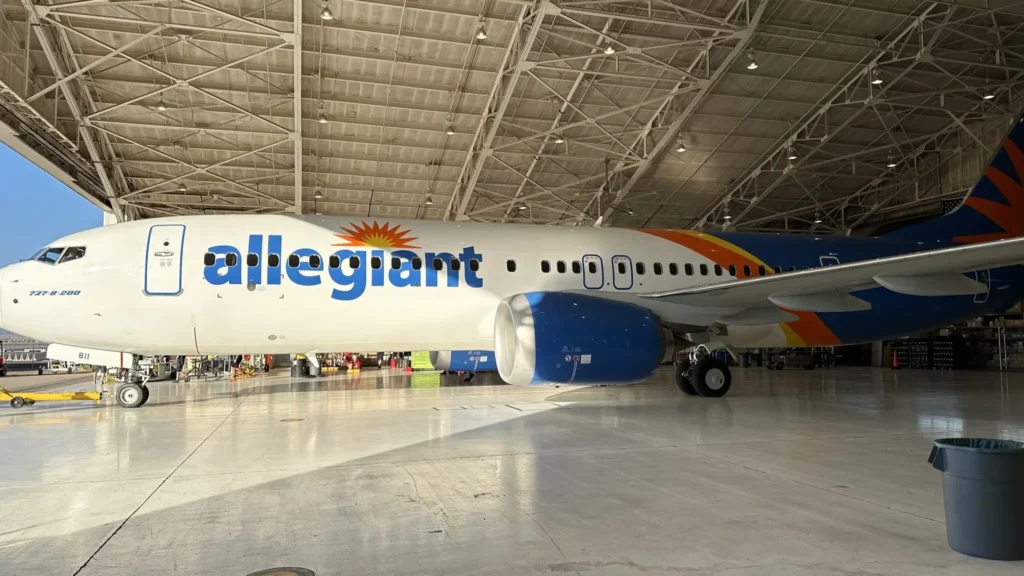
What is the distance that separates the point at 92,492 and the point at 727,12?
59.4ft

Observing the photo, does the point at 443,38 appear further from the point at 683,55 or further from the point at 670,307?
the point at 670,307

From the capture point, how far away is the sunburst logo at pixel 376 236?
1111 centimetres

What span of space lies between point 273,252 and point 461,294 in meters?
3.17

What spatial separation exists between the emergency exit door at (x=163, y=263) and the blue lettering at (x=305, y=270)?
171 centimetres

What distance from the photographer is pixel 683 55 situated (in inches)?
765

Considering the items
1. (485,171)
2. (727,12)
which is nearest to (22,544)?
(727,12)

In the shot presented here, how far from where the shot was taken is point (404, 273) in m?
11.0

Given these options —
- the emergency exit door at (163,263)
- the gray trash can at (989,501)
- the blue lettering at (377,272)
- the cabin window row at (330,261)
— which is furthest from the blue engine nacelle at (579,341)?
the gray trash can at (989,501)

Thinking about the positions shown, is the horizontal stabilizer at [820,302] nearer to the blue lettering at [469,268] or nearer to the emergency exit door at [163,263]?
the blue lettering at [469,268]

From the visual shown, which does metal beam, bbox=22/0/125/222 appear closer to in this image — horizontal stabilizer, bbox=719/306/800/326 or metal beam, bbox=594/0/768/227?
horizontal stabilizer, bbox=719/306/800/326

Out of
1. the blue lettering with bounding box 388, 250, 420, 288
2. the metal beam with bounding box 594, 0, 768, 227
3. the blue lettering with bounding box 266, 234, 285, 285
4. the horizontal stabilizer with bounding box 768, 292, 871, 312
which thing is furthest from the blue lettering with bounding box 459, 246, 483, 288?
the metal beam with bounding box 594, 0, 768, 227

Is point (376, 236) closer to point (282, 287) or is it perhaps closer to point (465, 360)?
point (282, 287)

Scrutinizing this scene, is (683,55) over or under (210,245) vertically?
over

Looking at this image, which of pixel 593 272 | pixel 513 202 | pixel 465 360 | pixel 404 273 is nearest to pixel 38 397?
pixel 404 273
